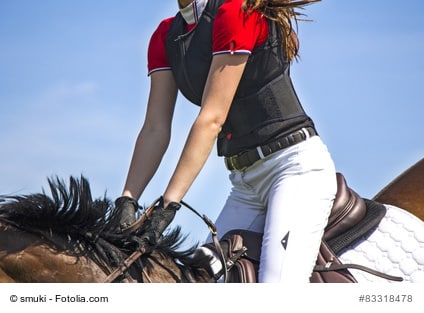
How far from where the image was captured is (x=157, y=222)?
403cm

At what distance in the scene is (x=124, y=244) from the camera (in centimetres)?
405

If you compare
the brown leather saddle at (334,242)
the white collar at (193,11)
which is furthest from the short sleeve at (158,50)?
the brown leather saddle at (334,242)

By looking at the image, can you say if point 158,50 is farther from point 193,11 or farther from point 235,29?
point 235,29

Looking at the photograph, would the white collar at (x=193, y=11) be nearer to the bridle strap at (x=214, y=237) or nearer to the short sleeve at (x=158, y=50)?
the short sleeve at (x=158, y=50)

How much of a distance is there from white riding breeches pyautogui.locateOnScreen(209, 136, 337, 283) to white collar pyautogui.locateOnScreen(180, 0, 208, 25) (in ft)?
2.64

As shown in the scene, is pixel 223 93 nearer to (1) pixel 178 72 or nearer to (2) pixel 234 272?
(1) pixel 178 72

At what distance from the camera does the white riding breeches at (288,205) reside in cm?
409

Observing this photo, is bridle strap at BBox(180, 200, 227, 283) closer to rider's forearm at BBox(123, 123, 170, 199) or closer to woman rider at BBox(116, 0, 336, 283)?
woman rider at BBox(116, 0, 336, 283)

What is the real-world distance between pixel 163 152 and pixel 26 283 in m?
1.12

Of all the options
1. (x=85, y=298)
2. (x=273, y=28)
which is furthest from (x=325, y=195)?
(x=85, y=298)

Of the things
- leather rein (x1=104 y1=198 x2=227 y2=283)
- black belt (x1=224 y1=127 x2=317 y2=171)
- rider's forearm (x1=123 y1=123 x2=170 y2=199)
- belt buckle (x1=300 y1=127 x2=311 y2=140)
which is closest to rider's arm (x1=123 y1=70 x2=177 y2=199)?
rider's forearm (x1=123 y1=123 x2=170 y2=199)

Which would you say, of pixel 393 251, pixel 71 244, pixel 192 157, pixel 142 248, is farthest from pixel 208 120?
pixel 393 251

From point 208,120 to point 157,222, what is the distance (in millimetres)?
539

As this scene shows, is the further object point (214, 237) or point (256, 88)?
point (256, 88)
